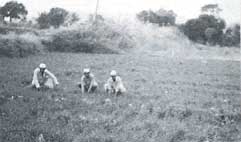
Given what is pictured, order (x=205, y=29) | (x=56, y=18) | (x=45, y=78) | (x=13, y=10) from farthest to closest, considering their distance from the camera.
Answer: (x=205, y=29) < (x=56, y=18) < (x=13, y=10) < (x=45, y=78)

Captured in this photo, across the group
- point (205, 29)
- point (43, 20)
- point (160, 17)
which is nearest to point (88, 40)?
point (43, 20)

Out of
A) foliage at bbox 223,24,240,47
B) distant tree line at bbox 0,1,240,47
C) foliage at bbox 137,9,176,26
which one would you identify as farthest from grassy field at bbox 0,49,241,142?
foliage at bbox 137,9,176,26

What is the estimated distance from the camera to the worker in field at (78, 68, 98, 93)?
613 inches

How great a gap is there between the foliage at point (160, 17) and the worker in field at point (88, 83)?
4639cm

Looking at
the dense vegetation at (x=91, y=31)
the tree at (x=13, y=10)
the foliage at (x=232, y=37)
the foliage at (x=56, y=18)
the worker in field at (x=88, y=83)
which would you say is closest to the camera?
the worker in field at (x=88, y=83)

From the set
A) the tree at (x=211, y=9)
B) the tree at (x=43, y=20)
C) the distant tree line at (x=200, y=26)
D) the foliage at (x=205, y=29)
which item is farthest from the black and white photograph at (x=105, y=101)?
the tree at (x=211, y=9)

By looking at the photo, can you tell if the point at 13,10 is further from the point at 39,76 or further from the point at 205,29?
the point at 205,29

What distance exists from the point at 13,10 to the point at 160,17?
28.1 metres

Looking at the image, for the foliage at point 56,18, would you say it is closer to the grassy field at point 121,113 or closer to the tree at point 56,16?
the tree at point 56,16

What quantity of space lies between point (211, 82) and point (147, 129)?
477 inches

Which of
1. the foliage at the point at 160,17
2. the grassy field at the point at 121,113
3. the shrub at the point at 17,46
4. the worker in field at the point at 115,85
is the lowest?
the grassy field at the point at 121,113

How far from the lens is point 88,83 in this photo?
52.3ft

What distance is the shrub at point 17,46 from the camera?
95.5 feet

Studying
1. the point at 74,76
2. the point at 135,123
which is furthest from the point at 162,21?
the point at 135,123
